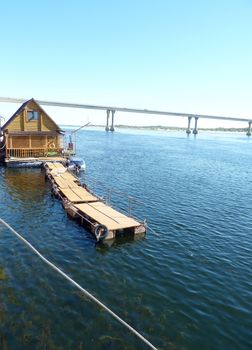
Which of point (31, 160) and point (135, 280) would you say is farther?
point (31, 160)

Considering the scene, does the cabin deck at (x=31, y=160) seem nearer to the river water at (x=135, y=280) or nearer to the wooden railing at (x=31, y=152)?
the wooden railing at (x=31, y=152)

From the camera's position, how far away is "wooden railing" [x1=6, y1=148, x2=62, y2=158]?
4670 cm

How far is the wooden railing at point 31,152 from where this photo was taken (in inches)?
1839

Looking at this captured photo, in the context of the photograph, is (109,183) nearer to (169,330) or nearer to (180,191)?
(180,191)

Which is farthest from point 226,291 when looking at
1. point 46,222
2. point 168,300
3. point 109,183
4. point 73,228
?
point 109,183

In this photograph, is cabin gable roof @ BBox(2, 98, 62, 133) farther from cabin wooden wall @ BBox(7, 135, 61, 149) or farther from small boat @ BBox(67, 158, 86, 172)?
small boat @ BBox(67, 158, 86, 172)

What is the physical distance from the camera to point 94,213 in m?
23.0

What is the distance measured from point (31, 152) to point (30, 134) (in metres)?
3.12

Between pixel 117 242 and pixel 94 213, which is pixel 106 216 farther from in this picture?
pixel 117 242

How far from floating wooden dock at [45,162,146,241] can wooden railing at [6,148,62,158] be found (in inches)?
660

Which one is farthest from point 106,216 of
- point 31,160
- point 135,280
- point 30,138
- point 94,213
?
point 30,138

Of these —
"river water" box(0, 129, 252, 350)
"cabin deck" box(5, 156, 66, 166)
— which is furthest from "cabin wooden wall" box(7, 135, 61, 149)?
"river water" box(0, 129, 252, 350)

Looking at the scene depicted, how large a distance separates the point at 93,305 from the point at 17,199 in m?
18.7

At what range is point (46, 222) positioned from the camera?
75.8 feet
